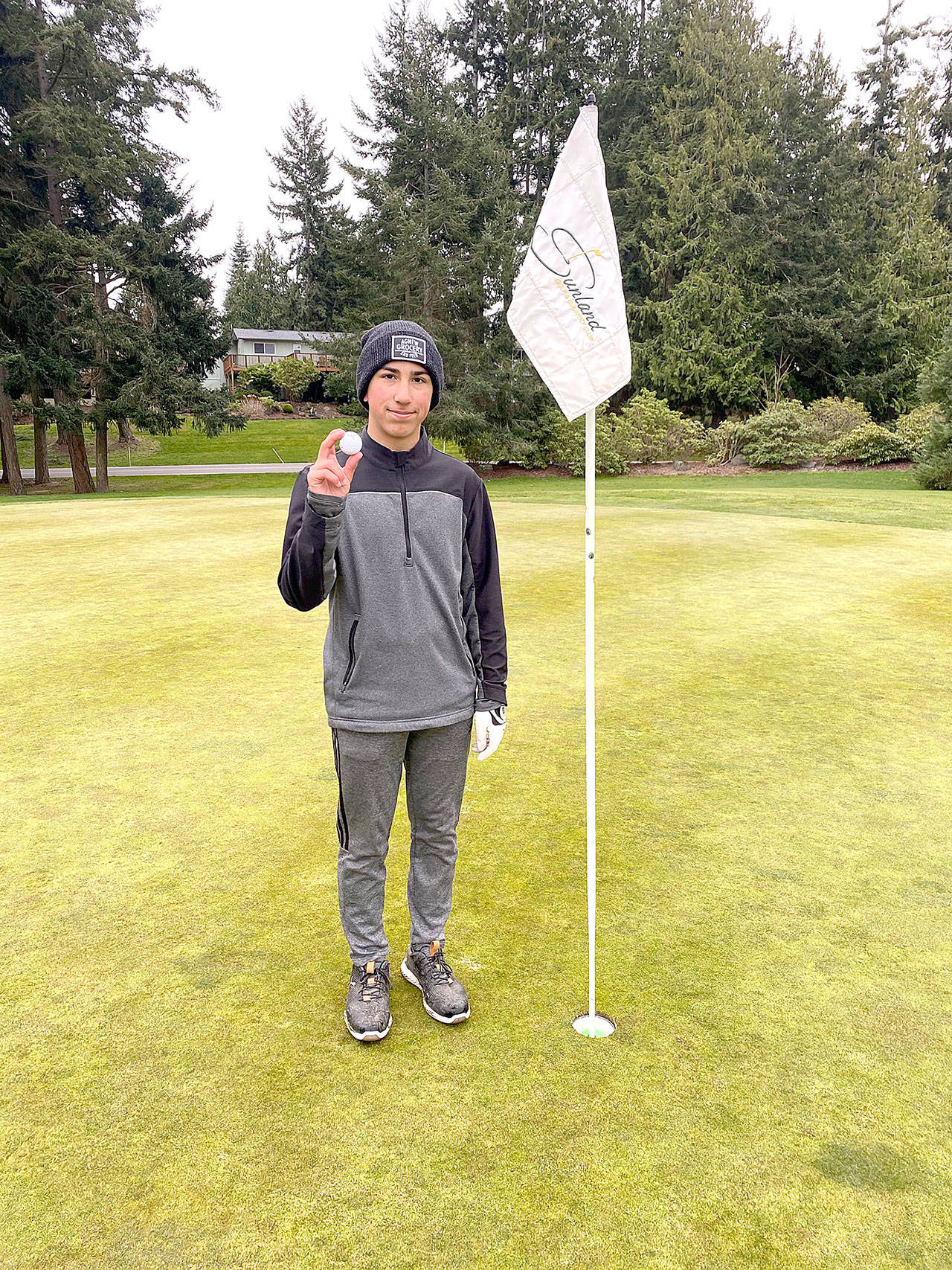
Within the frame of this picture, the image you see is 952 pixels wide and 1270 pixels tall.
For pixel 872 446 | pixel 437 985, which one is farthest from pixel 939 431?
pixel 437 985

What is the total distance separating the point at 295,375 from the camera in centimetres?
5478

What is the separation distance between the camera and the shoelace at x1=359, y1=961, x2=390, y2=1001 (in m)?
2.93

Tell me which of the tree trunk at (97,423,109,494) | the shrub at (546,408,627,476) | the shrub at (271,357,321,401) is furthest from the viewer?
the shrub at (271,357,321,401)

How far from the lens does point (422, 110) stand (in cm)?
3338

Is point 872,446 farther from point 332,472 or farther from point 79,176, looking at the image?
point 332,472

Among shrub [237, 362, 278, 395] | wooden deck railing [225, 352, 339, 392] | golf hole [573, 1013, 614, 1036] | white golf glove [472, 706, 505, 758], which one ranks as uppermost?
wooden deck railing [225, 352, 339, 392]

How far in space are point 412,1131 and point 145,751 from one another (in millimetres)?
3396

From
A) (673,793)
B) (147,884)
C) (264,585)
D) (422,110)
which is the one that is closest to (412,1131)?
(147,884)

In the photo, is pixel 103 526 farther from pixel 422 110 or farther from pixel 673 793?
pixel 422 110

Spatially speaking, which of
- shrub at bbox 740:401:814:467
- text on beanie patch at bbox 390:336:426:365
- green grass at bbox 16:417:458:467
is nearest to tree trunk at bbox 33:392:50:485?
green grass at bbox 16:417:458:467

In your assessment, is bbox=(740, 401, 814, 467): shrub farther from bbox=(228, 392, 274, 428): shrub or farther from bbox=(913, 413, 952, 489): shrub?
bbox=(228, 392, 274, 428): shrub

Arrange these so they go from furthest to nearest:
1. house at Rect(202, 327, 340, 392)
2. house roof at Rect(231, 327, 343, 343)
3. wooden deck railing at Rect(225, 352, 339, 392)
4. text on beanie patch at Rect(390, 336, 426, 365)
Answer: house roof at Rect(231, 327, 343, 343), house at Rect(202, 327, 340, 392), wooden deck railing at Rect(225, 352, 339, 392), text on beanie patch at Rect(390, 336, 426, 365)

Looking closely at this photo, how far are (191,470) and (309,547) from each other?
39499 mm

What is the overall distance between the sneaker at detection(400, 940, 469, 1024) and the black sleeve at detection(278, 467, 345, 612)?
1.24 m
